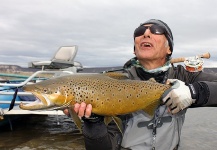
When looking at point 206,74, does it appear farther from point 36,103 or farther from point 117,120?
point 36,103

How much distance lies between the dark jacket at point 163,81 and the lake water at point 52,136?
16.6ft

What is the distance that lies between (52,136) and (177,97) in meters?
7.26

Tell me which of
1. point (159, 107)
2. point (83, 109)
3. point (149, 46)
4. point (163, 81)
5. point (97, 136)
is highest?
point (149, 46)

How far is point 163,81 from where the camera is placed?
11.6 feet

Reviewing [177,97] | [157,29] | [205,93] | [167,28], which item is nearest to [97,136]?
[177,97]

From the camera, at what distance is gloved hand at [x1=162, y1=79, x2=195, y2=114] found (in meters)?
2.93

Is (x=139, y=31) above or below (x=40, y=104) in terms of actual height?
above

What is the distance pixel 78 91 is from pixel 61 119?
33.9ft

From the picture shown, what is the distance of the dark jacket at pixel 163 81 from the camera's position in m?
3.07

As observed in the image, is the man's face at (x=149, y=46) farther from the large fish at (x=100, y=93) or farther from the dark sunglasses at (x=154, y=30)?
the large fish at (x=100, y=93)

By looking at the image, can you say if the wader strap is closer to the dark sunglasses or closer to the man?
the man

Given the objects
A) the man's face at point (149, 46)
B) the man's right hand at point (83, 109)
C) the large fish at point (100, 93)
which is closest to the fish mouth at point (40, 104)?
the large fish at point (100, 93)

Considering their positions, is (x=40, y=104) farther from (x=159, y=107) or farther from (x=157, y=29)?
(x=157, y=29)

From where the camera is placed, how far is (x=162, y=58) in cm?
375
